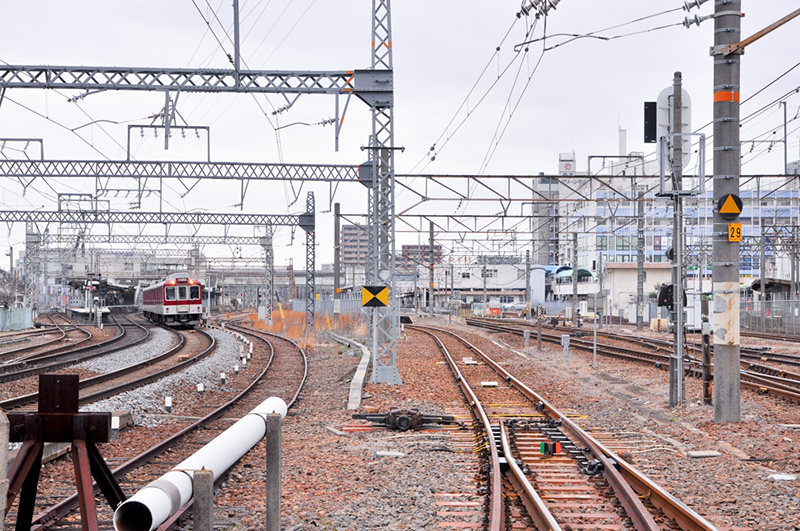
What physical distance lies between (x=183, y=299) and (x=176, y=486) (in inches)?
1680

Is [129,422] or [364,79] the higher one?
[364,79]

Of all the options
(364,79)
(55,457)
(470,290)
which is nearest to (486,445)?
(55,457)

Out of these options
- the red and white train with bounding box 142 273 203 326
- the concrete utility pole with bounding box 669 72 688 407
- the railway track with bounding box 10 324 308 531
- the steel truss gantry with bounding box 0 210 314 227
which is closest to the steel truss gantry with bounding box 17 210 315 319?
the steel truss gantry with bounding box 0 210 314 227

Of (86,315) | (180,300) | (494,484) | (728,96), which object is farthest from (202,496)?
(86,315)

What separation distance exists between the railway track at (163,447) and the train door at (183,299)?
1025 inches

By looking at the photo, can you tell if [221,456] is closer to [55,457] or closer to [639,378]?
[55,457]

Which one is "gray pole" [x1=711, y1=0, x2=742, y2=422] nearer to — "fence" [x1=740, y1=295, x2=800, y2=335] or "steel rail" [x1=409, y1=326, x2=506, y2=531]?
"steel rail" [x1=409, y1=326, x2=506, y2=531]

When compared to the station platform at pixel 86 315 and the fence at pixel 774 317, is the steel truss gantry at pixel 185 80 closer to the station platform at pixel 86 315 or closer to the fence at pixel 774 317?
the fence at pixel 774 317

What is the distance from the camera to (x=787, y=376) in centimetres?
1805

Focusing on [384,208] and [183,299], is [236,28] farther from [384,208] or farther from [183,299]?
[183,299]

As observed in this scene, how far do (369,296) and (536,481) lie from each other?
29.0 ft

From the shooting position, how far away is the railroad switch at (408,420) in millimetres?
11141

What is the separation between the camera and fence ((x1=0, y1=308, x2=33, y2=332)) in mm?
43156

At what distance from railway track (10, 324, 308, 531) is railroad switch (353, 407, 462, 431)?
7.66ft
